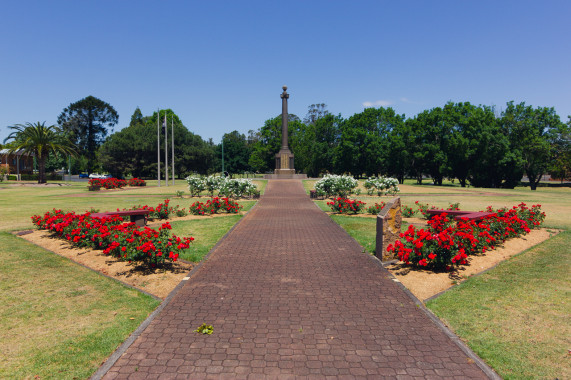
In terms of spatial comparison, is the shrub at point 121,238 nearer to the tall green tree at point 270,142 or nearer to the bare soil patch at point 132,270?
the bare soil patch at point 132,270

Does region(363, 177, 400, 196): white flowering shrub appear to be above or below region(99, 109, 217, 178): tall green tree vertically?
below

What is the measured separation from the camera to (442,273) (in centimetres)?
778

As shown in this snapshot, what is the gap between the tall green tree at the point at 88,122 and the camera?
81875mm

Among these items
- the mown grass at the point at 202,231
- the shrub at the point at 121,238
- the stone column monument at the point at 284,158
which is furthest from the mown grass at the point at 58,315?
the stone column monument at the point at 284,158

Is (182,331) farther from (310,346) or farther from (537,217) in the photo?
(537,217)

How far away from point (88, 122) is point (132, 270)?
8911cm

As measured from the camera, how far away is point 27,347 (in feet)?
14.8

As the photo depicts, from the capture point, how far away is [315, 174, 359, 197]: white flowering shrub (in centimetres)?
2345

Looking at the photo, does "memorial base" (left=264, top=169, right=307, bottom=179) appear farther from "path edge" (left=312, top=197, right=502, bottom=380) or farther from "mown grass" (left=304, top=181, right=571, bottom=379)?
"path edge" (left=312, top=197, right=502, bottom=380)

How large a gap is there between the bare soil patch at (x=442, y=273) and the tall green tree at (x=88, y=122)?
3525 inches

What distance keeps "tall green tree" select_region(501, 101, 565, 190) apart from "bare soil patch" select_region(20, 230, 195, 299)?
55.9 meters

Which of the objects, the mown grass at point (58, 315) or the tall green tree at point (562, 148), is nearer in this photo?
the mown grass at point (58, 315)

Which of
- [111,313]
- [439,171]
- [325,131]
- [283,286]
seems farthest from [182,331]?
[325,131]

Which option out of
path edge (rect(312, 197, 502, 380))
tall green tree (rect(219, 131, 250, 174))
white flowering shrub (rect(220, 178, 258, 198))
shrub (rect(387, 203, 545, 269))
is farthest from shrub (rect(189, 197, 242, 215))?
tall green tree (rect(219, 131, 250, 174))
